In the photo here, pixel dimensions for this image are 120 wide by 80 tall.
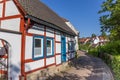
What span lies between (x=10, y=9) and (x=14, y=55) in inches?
98.9

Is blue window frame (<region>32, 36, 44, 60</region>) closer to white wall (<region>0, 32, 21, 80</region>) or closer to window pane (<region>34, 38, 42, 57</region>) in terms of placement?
window pane (<region>34, 38, 42, 57</region>)

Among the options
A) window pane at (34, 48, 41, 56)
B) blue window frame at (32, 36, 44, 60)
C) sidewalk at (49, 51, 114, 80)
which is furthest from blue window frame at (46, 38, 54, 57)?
sidewalk at (49, 51, 114, 80)

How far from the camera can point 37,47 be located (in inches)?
382

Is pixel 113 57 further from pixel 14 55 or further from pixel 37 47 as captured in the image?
pixel 14 55

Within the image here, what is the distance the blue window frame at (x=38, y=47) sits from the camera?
30.4 ft

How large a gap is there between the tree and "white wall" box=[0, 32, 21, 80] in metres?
6.47

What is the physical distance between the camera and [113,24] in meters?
11.8

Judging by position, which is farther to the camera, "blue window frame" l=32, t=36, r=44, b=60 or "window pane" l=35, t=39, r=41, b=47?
"window pane" l=35, t=39, r=41, b=47

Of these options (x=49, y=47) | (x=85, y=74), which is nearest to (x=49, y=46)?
(x=49, y=47)

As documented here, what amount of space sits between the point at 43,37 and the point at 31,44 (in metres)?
1.56

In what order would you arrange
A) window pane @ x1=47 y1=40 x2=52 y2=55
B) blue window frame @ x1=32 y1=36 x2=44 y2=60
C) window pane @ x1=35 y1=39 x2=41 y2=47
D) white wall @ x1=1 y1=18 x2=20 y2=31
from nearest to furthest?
white wall @ x1=1 y1=18 x2=20 y2=31
blue window frame @ x1=32 y1=36 x2=44 y2=60
window pane @ x1=35 y1=39 x2=41 y2=47
window pane @ x1=47 y1=40 x2=52 y2=55

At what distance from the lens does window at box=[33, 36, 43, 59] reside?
929 cm

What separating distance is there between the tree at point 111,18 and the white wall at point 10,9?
617 cm

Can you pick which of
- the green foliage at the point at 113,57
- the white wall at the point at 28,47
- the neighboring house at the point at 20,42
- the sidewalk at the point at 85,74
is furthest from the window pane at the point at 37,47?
the green foliage at the point at 113,57
